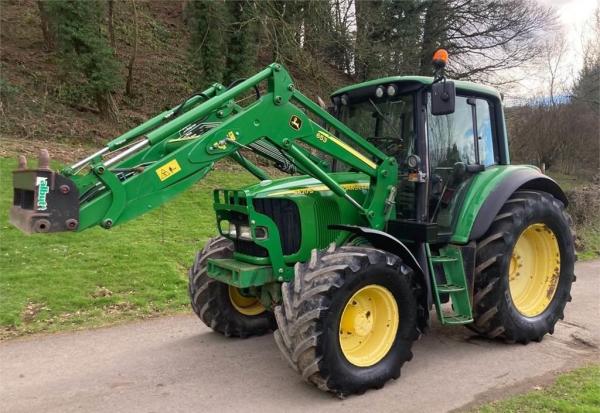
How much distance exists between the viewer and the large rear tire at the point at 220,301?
5180 millimetres

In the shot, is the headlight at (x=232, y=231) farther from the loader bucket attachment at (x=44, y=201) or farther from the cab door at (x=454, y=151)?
the cab door at (x=454, y=151)

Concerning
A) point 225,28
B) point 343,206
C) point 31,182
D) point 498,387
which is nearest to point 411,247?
point 343,206

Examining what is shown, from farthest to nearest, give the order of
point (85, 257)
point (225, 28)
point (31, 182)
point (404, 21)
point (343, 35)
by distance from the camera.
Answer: point (404, 21) → point (343, 35) → point (225, 28) → point (85, 257) → point (31, 182)

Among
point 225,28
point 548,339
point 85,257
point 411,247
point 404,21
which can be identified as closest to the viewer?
point 411,247

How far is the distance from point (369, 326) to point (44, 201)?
8.12 feet

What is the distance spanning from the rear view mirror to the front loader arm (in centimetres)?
61

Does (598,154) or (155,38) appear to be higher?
(155,38)

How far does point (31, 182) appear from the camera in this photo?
133 inches

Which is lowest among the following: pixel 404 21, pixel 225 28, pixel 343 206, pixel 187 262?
pixel 187 262

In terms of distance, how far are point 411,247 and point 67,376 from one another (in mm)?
3035

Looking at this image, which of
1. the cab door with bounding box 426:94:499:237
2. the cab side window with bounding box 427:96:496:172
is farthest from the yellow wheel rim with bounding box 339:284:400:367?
the cab side window with bounding box 427:96:496:172

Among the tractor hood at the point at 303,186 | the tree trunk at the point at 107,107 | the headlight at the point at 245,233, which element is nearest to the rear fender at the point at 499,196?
the tractor hood at the point at 303,186

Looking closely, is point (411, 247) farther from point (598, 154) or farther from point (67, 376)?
point (598, 154)

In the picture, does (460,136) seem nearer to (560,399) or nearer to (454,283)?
(454,283)
